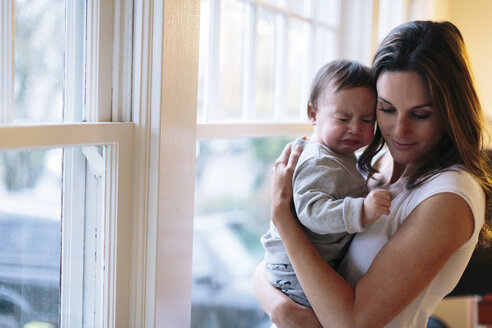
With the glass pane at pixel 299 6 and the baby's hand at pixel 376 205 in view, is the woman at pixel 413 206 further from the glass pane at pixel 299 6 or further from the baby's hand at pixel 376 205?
the glass pane at pixel 299 6

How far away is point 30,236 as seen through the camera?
96 centimetres

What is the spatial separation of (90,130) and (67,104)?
0.24 ft

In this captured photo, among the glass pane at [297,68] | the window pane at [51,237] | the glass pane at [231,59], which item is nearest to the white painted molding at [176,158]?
the window pane at [51,237]

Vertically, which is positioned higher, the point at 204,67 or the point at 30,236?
the point at 204,67

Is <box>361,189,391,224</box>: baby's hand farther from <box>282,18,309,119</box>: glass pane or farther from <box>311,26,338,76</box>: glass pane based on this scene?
<box>311,26,338,76</box>: glass pane

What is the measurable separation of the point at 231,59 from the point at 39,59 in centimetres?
80

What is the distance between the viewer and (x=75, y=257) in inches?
42.9

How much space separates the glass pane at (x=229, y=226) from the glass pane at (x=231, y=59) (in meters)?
0.11

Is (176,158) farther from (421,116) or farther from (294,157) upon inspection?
(421,116)

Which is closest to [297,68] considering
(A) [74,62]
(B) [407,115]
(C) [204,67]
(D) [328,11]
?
(D) [328,11]

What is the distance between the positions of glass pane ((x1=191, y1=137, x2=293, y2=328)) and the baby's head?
0.47 meters

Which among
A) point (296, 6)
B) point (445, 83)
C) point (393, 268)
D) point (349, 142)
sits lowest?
point (393, 268)

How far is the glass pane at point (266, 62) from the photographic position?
184cm

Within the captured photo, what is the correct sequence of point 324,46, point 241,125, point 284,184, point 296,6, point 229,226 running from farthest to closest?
point 324,46 → point 296,6 → point 229,226 → point 241,125 → point 284,184
